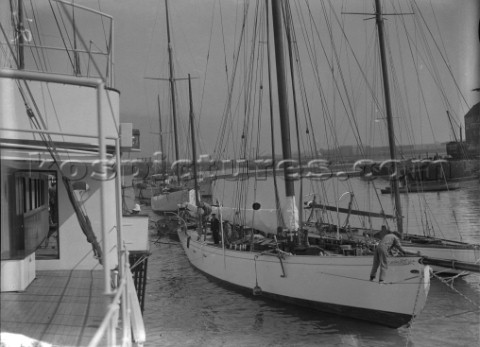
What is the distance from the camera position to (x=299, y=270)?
37.0 feet

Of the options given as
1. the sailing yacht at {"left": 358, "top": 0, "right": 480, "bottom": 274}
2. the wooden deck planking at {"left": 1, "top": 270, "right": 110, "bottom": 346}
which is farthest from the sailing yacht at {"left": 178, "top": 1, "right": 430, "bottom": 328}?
the wooden deck planking at {"left": 1, "top": 270, "right": 110, "bottom": 346}

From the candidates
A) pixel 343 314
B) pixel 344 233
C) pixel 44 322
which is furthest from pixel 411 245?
pixel 44 322

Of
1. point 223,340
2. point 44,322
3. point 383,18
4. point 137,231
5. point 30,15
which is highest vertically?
point 383,18

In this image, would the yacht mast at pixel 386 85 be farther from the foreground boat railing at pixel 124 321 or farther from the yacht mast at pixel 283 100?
the foreground boat railing at pixel 124 321

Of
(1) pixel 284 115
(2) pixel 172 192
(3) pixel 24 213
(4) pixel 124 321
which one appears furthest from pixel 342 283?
(2) pixel 172 192

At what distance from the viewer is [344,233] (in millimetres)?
16859

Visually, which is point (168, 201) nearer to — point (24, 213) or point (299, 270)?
point (299, 270)

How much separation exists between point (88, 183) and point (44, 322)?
357cm

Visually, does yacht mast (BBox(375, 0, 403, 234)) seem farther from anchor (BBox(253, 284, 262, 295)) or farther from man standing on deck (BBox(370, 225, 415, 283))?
man standing on deck (BBox(370, 225, 415, 283))

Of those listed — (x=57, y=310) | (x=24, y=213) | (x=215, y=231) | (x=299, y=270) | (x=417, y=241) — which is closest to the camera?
(x=57, y=310)

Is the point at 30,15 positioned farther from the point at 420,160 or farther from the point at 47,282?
the point at 420,160

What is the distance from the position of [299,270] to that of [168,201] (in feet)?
63.2

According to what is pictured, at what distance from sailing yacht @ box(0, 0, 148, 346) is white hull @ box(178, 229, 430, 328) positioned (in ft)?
Answer: 12.9

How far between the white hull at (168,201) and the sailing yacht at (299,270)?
13230 millimetres
